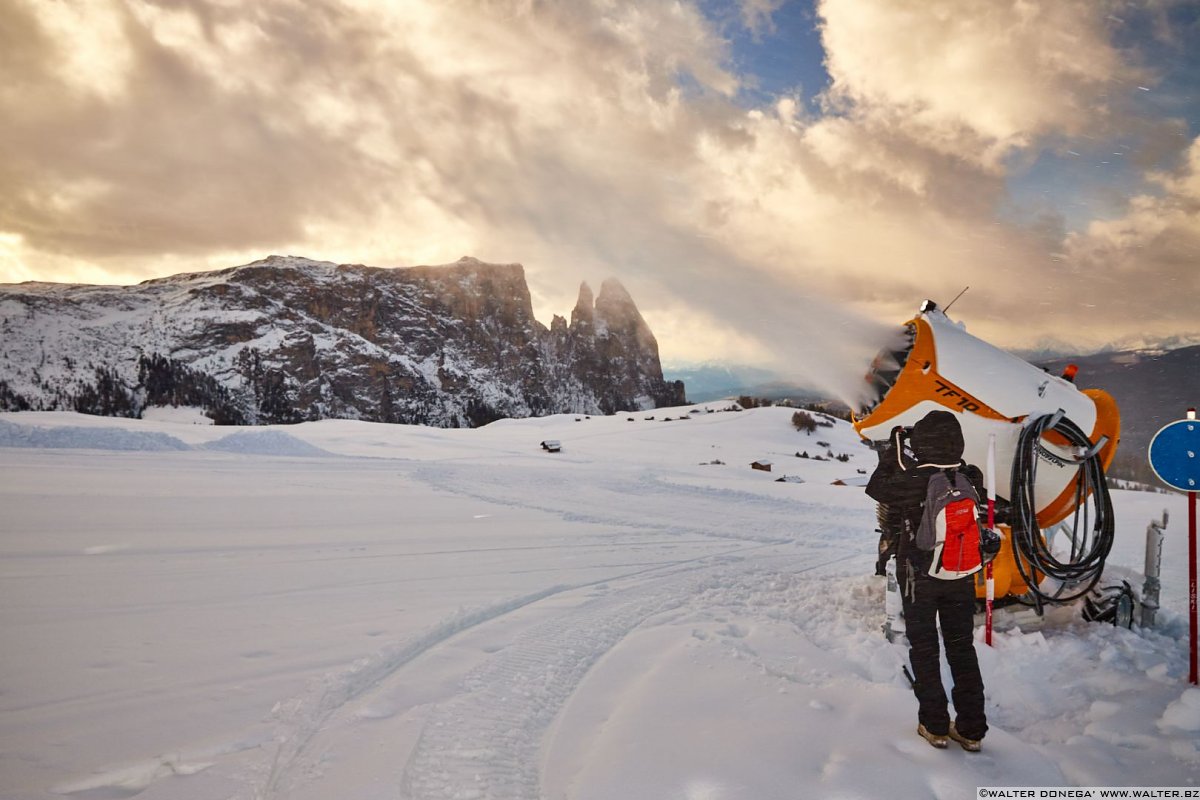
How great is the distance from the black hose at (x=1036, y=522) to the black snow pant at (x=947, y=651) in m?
2.70

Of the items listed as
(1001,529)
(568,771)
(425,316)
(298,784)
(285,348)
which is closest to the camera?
(298,784)

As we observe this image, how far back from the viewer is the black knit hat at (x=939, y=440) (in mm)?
3982

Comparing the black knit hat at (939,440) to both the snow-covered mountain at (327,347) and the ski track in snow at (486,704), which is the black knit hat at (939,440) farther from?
the snow-covered mountain at (327,347)

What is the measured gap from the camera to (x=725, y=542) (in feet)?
35.2

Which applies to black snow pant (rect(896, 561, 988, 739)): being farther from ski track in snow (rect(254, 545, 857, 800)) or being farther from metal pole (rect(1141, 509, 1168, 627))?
metal pole (rect(1141, 509, 1168, 627))

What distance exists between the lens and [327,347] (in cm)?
14712

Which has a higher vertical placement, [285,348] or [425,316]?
[425,316]

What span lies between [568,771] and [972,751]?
2.70 m

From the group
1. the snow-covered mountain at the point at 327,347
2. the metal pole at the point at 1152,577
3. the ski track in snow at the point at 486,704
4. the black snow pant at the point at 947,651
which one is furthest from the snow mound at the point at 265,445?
the snow-covered mountain at the point at 327,347

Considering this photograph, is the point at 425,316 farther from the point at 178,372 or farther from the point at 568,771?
the point at 568,771

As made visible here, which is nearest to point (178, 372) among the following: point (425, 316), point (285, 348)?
point (285, 348)

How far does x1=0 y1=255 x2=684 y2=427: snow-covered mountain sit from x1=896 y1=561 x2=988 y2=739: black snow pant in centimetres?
13478

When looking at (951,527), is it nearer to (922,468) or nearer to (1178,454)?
(922,468)

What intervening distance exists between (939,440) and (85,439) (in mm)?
23299
